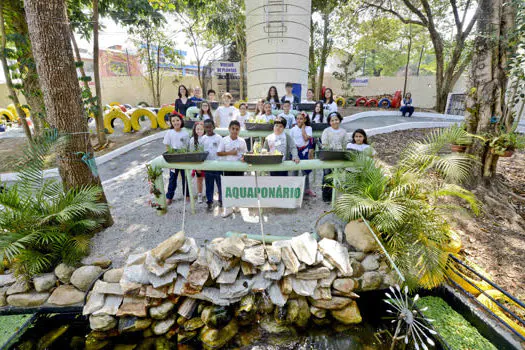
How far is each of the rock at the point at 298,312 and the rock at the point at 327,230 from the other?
0.91m

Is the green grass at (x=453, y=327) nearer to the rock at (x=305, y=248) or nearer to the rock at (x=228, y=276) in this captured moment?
the rock at (x=305, y=248)

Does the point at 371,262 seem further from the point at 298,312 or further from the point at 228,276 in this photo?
the point at 228,276

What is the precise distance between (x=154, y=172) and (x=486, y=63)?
5.82 metres

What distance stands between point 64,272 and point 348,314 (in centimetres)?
344

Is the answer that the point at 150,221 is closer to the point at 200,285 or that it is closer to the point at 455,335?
the point at 200,285

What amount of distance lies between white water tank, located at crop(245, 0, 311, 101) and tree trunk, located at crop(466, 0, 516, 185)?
249 inches

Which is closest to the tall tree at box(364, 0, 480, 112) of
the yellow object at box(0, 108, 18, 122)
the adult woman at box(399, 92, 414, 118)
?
the adult woman at box(399, 92, 414, 118)

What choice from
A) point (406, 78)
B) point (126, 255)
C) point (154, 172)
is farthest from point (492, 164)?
point (406, 78)

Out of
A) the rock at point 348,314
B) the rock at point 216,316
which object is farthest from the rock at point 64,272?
the rock at point 348,314

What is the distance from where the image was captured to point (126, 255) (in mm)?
3568

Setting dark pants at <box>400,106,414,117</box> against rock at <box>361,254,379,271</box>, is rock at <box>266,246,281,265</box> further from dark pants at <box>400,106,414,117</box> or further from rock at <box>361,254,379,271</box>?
dark pants at <box>400,106,414,117</box>

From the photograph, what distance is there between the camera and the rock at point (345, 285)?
10.3ft

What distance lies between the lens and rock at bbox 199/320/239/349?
286cm

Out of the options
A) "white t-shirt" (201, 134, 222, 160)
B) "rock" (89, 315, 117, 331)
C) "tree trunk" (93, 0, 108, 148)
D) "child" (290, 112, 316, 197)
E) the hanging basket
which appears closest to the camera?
"rock" (89, 315, 117, 331)
